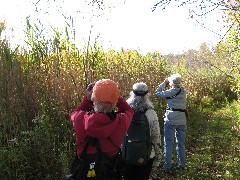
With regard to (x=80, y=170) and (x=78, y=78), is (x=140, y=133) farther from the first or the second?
(x=78, y=78)

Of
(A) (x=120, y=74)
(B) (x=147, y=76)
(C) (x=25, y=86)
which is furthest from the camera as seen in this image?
(B) (x=147, y=76)

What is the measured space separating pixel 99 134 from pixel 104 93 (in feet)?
1.27

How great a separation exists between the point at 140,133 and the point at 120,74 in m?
4.33

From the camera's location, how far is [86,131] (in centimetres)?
303

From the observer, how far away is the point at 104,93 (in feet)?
10.0

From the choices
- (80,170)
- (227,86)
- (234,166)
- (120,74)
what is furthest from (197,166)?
(227,86)

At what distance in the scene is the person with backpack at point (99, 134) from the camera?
303cm

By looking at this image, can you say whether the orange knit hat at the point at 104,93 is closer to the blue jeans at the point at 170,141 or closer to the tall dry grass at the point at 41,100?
the tall dry grass at the point at 41,100

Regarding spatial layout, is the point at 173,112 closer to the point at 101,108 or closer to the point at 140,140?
the point at 140,140

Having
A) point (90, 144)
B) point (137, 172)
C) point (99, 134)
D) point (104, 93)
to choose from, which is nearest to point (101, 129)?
point (99, 134)

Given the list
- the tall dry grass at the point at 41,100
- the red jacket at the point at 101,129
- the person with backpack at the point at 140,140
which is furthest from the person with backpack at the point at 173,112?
the red jacket at the point at 101,129

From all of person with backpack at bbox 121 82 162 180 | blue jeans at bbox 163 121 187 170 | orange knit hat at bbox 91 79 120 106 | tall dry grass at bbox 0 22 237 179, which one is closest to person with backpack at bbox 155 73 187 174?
blue jeans at bbox 163 121 187 170

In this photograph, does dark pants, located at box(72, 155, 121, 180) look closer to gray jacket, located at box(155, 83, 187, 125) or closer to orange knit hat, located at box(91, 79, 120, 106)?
orange knit hat, located at box(91, 79, 120, 106)

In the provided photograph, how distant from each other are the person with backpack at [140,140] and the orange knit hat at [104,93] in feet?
3.35
